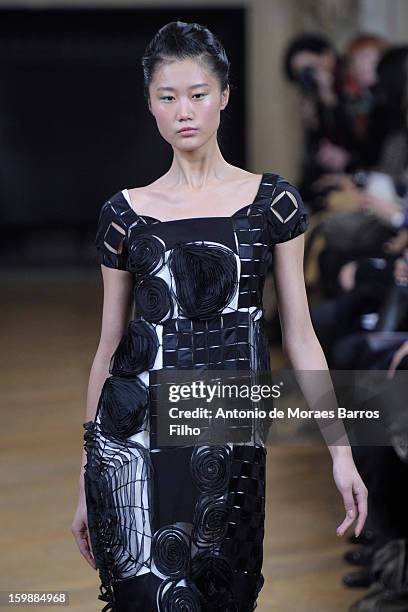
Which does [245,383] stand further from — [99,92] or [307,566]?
[99,92]

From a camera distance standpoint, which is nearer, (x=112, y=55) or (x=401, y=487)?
(x=401, y=487)

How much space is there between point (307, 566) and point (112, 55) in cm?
724

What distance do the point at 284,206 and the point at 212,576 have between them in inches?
23.0

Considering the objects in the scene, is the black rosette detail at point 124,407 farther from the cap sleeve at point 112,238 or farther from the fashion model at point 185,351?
the cap sleeve at point 112,238

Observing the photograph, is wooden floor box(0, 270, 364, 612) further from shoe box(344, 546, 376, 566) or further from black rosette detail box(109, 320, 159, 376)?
black rosette detail box(109, 320, 159, 376)

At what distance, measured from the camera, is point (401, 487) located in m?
3.29

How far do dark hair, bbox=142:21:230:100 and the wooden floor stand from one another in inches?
67.8

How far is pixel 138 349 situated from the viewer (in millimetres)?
1778

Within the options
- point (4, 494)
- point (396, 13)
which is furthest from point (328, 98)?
point (4, 494)

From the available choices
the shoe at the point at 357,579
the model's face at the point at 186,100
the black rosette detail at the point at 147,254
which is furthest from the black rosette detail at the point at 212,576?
the shoe at the point at 357,579

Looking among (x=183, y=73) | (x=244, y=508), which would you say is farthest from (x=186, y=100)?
(x=244, y=508)

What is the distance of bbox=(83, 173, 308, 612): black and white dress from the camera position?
5.78 feet

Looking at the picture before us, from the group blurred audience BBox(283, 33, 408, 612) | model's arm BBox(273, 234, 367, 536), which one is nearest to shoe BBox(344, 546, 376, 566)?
blurred audience BBox(283, 33, 408, 612)

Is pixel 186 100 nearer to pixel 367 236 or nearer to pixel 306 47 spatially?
pixel 367 236
